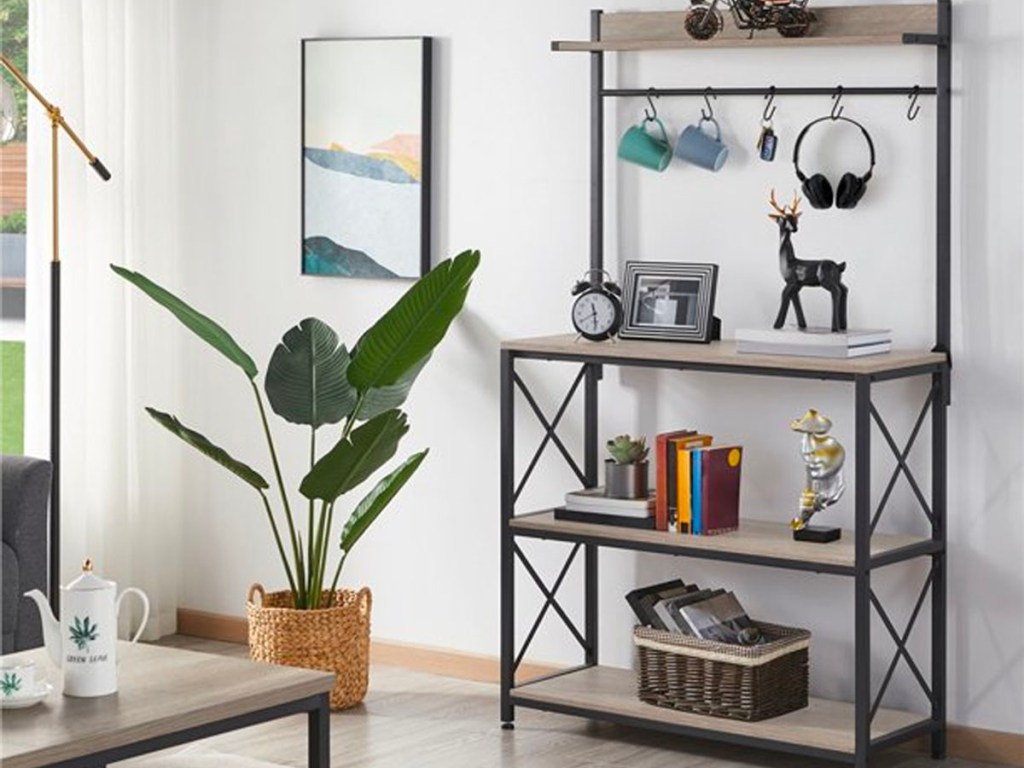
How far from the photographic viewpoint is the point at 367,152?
5473mm

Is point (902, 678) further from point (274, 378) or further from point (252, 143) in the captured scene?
point (252, 143)

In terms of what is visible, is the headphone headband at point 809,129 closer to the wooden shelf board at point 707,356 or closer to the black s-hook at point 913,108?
the black s-hook at point 913,108

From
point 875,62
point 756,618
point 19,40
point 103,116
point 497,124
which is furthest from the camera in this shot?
point 19,40

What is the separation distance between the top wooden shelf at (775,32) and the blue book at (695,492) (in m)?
0.99

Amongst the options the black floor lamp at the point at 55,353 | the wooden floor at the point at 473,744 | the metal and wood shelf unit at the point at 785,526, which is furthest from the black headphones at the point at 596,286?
the black floor lamp at the point at 55,353

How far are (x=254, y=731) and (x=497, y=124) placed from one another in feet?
5.66

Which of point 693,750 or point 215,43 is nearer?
point 693,750

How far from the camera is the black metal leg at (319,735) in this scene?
344 cm

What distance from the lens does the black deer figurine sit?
445cm

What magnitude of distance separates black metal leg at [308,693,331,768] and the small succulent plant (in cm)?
149

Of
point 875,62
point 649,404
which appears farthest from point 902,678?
point 875,62

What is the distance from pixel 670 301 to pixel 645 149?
42cm

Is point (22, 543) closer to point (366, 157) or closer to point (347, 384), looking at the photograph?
point (347, 384)

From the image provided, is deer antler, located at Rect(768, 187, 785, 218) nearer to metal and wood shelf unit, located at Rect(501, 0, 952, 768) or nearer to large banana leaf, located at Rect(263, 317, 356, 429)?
metal and wood shelf unit, located at Rect(501, 0, 952, 768)
